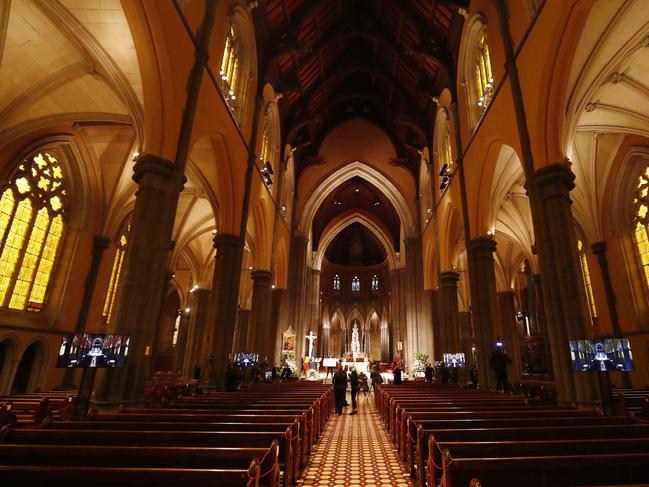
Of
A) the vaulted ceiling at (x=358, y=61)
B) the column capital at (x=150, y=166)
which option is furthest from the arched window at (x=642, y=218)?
the column capital at (x=150, y=166)

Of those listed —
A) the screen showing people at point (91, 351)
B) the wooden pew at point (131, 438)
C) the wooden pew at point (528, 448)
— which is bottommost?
the wooden pew at point (131, 438)

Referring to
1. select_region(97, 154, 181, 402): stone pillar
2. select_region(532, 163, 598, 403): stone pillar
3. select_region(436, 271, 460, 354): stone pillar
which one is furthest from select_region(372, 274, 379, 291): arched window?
select_region(97, 154, 181, 402): stone pillar

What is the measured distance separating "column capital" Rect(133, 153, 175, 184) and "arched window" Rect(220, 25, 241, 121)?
178 inches

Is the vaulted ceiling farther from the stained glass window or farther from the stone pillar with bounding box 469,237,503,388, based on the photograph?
the stone pillar with bounding box 469,237,503,388

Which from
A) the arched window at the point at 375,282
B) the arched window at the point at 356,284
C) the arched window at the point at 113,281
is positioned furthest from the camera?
the arched window at the point at 356,284

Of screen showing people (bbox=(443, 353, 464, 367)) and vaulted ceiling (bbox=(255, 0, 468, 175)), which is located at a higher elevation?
vaulted ceiling (bbox=(255, 0, 468, 175))

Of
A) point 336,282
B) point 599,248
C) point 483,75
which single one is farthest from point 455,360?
point 336,282

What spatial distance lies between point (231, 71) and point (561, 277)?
457 inches

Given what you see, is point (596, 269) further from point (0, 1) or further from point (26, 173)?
point (26, 173)

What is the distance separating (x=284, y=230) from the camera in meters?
21.2

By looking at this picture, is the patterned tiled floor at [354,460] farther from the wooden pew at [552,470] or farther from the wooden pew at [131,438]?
the wooden pew at [552,470]

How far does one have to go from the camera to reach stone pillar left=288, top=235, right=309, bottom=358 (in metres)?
22.3

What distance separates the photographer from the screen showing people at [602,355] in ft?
18.1

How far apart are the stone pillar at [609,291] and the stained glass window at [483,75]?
8.22 metres
